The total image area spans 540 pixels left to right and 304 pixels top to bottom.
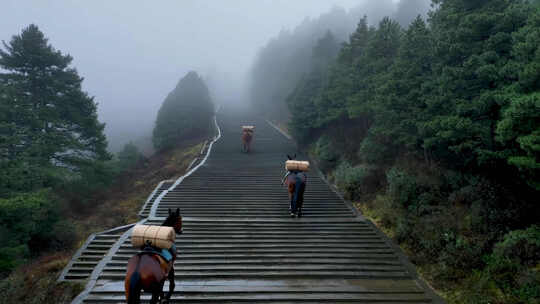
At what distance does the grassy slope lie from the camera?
29.8 feet

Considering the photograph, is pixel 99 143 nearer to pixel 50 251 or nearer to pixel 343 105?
pixel 50 251

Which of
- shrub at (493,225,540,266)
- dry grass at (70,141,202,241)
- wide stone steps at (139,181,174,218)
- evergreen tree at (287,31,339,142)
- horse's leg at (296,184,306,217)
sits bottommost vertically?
dry grass at (70,141,202,241)

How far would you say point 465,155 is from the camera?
12086 millimetres

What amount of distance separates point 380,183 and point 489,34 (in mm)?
7362

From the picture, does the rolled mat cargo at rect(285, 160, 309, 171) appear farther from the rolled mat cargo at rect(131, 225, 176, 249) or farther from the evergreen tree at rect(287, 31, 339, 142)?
the evergreen tree at rect(287, 31, 339, 142)

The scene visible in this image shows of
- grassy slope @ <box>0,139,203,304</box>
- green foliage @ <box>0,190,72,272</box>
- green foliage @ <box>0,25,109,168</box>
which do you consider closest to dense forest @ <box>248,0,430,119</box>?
grassy slope @ <box>0,139,203,304</box>

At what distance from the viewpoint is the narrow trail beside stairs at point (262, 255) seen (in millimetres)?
8672

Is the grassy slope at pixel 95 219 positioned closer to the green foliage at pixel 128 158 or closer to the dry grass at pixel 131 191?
the dry grass at pixel 131 191

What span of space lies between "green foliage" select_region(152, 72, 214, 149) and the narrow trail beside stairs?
817 inches

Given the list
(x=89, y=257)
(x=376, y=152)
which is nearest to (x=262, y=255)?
(x=89, y=257)

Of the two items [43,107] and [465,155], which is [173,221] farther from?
[43,107]

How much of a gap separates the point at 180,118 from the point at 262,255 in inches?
1232

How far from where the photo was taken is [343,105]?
23125mm

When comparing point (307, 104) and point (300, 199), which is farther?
point (307, 104)
